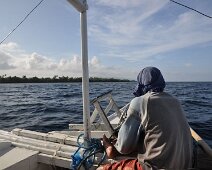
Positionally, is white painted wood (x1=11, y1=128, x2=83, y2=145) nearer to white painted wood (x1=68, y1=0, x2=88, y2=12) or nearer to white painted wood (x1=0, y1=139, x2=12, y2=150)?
white painted wood (x1=0, y1=139, x2=12, y2=150)

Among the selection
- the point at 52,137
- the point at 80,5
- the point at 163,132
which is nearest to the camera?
the point at 163,132

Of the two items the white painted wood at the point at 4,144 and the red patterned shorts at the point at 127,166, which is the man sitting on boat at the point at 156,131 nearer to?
the red patterned shorts at the point at 127,166

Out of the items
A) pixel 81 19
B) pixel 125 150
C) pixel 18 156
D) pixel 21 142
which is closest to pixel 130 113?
pixel 125 150

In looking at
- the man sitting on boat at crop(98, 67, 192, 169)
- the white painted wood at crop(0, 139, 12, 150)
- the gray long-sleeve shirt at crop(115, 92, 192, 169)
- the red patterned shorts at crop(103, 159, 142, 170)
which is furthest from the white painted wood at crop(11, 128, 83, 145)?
the gray long-sleeve shirt at crop(115, 92, 192, 169)

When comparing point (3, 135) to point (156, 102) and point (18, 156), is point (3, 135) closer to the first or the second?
point (18, 156)

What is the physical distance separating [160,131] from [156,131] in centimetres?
5

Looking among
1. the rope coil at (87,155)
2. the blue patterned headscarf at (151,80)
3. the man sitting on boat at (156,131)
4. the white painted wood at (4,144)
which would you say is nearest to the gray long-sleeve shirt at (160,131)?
the man sitting on boat at (156,131)

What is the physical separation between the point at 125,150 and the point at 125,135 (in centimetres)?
21

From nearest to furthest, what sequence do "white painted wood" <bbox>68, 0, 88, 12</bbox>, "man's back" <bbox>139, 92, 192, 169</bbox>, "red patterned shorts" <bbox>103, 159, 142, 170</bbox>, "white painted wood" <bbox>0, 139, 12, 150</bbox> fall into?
1. "man's back" <bbox>139, 92, 192, 169</bbox>
2. "red patterned shorts" <bbox>103, 159, 142, 170</bbox>
3. "white painted wood" <bbox>68, 0, 88, 12</bbox>
4. "white painted wood" <bbox>0, 139, 12, 150</bbox>

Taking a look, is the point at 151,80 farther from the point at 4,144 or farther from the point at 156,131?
the point at 4,144

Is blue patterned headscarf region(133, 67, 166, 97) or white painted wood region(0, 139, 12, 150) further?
white painted wood region(0, 139, 12, 150)

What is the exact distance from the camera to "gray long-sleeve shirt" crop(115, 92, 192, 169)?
285 centimetres

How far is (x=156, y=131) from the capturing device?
114 inches

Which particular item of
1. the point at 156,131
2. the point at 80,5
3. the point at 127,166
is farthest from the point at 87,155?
the point at 80,5
